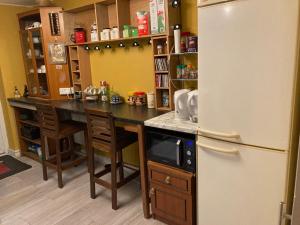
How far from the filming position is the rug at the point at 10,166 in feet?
10.6

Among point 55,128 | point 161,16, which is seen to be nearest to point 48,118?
point 55,128

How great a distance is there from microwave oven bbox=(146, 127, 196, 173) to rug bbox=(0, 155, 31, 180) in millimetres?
2235

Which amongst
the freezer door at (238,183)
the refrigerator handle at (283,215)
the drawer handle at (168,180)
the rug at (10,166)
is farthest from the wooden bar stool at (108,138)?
the rug at (10,166)

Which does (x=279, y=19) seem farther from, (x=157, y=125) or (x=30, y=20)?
(x=30, y=20)

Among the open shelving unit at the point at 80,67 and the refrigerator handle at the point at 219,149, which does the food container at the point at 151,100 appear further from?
the open shelving unit at the point at 80,67

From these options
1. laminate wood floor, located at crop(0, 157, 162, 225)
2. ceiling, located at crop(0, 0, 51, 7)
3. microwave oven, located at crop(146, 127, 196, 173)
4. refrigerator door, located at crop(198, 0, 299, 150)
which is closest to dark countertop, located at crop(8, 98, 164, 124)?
microwave oven, located at crop(146, 127, 196, 173)

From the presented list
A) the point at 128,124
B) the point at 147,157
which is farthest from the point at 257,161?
the point at 128,124

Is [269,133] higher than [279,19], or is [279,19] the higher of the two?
[279,19]

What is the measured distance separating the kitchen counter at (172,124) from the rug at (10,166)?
7.68ft

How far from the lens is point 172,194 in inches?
75.8

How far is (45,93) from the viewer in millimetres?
3488

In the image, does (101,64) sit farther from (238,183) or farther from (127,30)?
(238,183)

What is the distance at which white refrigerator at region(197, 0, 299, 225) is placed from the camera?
1215mm

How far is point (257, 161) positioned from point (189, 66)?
46.1 inches
